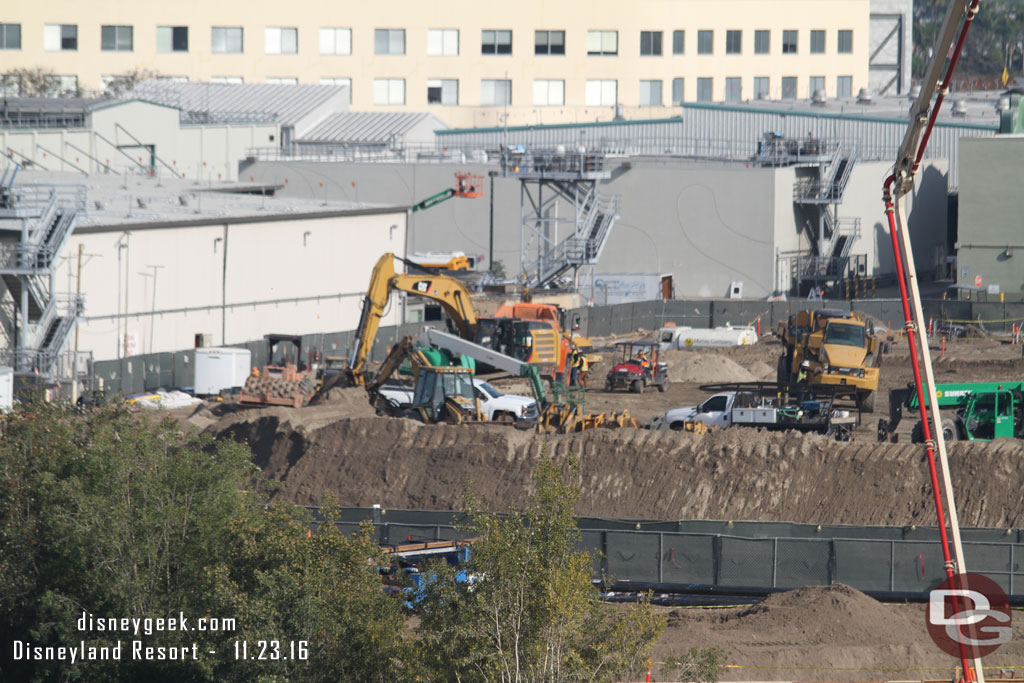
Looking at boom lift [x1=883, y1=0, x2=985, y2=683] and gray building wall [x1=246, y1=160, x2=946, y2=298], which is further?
gray building wall [x1=246, y1=160, x2=946, y2=298]

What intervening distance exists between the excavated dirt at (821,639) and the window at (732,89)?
80.4 meters

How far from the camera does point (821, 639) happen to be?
80.0ft

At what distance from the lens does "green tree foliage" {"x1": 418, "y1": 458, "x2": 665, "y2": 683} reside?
1596 centimetres

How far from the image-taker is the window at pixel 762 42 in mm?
102750

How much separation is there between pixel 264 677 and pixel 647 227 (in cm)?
5521

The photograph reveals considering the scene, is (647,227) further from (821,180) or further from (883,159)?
(883,159)

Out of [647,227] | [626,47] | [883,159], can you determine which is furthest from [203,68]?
[883,159]

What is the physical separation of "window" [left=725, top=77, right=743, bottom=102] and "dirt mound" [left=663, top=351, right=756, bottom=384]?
54206 mm

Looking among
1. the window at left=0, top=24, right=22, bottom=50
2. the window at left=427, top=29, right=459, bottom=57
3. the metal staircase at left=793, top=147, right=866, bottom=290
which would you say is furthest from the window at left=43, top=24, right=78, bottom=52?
the metal staircase at left=793, top=147, right=866, bottom=290

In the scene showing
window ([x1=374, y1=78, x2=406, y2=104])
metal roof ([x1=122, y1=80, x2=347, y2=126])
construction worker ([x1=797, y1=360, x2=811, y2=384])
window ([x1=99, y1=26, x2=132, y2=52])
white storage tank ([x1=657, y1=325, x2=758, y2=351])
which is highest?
window ([x1=99, y1=26, x2=132, y2=52])

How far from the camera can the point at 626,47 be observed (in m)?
99.5

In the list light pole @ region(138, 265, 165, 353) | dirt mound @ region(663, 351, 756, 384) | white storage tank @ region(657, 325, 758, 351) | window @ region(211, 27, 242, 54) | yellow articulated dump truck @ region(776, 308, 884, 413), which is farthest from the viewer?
window @ region(211, 27, 242, 54)

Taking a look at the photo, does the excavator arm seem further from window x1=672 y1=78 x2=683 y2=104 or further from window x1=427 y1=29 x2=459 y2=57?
window x1=672 y1=78 x2=683 y2=104

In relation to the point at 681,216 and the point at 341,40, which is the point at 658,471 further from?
the point at 341,40
